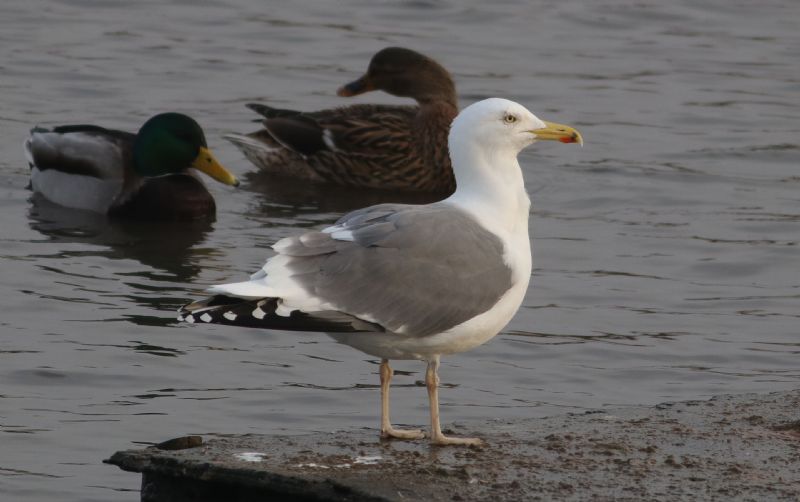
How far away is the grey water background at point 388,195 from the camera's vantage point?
25.1 feet

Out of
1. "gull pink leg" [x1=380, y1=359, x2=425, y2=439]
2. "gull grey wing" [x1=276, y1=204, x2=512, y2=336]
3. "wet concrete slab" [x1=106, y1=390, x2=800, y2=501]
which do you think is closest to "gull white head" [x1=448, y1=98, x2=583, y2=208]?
"gull grey wing" [x1=276, y1=204, x2=512, y2=336]

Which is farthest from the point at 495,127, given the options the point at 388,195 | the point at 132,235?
the point at 388,195

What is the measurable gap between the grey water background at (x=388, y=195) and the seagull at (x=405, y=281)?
1.27 metres

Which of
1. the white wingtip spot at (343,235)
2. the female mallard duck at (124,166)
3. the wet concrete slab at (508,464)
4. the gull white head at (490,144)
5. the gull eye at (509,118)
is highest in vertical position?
the gull eye at (509,118)

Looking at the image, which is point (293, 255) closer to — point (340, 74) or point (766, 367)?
point (766, 367)

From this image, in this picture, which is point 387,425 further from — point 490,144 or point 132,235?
point 132,235

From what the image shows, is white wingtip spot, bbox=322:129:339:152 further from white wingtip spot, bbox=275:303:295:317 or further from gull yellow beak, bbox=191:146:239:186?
white wingtip spot, bbox=275:303:295:317

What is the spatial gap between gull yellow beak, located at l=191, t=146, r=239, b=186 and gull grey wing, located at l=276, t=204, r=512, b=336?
237 inches

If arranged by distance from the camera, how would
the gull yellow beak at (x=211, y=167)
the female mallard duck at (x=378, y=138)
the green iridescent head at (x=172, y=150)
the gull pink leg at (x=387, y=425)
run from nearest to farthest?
1. the gull pink leg at (x=387, y=425)
2. the green iridescent head at (x=172, y=150)
3. the gull yellow beak at (x=211, y=167)
4. the female mallard duck at (x=378, y=138)

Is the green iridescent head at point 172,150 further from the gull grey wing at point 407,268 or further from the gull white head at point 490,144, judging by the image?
the gull grey wing at point 407,268

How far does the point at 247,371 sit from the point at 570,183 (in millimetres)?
4971

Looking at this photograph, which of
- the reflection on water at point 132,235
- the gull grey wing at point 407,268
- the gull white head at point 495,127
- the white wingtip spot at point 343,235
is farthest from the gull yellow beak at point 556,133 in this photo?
the reflection on water at point 132,235

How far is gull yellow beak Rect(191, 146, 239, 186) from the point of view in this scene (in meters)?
12.0

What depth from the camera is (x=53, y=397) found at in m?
7.57
